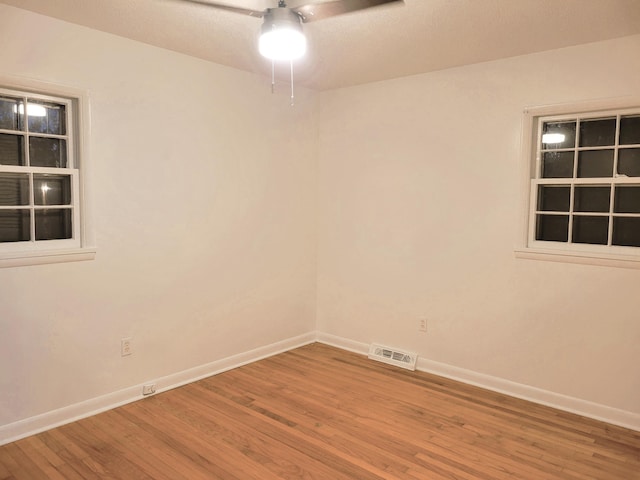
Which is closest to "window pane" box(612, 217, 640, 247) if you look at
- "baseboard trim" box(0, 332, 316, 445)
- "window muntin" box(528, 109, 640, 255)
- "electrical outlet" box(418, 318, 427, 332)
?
"window muntin" box(528, 109, 640, 255)

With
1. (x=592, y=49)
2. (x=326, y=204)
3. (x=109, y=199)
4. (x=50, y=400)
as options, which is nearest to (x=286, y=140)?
(x=326, y=204)

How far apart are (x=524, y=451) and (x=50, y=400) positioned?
3.05 meters

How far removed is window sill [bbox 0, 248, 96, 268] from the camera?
112 inches

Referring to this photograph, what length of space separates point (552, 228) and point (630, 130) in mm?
850

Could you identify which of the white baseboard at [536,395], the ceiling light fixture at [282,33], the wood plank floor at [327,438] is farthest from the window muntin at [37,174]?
the white baseboard at [536,395]

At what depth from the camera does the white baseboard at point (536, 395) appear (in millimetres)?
3248

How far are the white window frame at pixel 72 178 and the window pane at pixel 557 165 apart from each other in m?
3.35

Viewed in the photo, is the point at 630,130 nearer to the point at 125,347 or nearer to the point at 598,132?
the point at 598,132

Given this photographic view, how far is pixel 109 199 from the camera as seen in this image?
129 inches

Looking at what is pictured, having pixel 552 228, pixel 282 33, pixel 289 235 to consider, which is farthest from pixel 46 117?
pixel 552 228

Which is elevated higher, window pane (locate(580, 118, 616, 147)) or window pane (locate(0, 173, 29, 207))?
window pane (locate(580, 118, 616, 147))

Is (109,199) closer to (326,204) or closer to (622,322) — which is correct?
(326,204)

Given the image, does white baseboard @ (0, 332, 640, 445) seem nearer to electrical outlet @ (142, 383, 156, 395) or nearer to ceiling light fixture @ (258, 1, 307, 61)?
electrical outlet @ (142, 383, 156, 395)

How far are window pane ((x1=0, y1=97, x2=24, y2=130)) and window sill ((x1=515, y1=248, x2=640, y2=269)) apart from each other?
3.62 m
